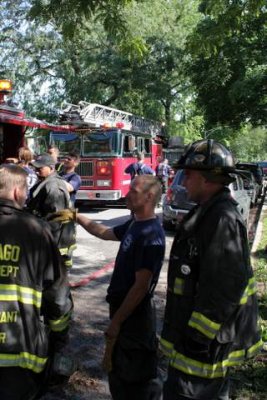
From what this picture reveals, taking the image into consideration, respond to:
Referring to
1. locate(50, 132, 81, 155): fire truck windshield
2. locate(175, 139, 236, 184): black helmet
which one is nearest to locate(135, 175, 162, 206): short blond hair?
locate(175, 139, 236, 184): black helmet

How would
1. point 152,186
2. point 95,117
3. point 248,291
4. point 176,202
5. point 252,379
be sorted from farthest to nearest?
point 95,117 < point 176,202 < point 252,379 < point 152,186 < point 248,291

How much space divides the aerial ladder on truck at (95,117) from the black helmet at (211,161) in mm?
12682

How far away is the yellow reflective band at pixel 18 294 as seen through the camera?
2412 millimetres

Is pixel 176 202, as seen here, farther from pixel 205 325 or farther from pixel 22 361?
pixel 205 325

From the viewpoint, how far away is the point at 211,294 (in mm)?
2225

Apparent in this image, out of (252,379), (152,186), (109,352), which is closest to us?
(109,352)

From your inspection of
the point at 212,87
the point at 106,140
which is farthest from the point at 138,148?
the point at 212,87

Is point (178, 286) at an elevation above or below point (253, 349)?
above

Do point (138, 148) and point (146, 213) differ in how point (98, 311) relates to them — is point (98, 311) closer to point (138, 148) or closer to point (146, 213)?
point (146, 213)

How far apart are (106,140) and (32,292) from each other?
1310cm

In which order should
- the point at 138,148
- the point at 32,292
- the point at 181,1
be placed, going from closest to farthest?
the point at 32,292 → the point at 138,148 → the point at 181,1

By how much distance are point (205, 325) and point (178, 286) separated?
0.81ft

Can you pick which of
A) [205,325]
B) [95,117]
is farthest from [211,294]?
[95,117]

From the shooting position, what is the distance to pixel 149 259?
2.87m
